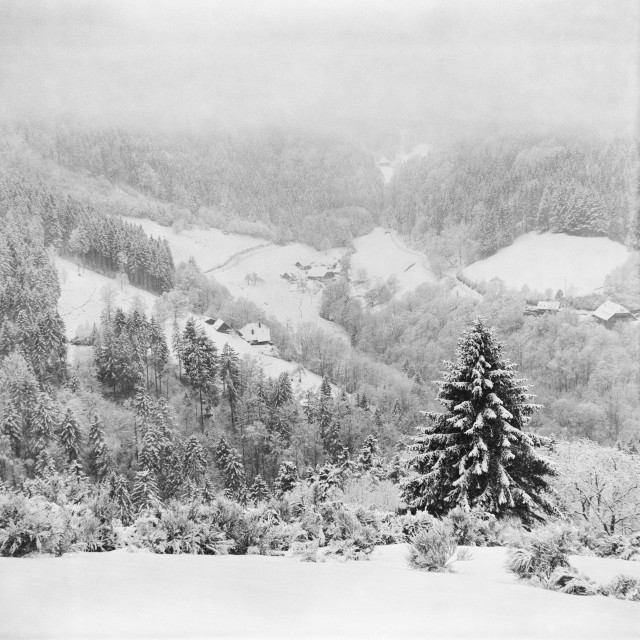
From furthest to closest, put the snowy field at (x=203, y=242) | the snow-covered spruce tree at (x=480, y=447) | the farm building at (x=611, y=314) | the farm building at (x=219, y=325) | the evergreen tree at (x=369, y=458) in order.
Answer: the snowy field at (x=203, y=242) < the farm building at (x=219, y=325) < the farm building at (x=611, y=314) < the evergreen tree at (x=369, y=458) < the snow-covered spruce tree at (x=480, y=447)

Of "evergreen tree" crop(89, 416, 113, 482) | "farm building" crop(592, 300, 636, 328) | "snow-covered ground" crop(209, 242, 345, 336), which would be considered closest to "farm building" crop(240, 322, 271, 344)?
"snow-covered ground" crop(209, 242, 345, 336)

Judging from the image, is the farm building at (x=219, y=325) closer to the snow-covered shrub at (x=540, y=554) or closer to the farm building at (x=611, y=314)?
the farm building at (x=611, y=314)

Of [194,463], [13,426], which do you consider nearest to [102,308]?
[13,426]

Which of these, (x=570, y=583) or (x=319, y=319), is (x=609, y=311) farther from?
(x=570, y=583)

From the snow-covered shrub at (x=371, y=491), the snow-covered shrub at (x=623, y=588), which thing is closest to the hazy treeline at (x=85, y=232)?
the snow-covered shrub at (x=371, y=491)

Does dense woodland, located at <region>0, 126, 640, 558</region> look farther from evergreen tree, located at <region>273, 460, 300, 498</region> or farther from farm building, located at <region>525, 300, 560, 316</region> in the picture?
farm building, located at <region>525, 300, 560, 316</region>

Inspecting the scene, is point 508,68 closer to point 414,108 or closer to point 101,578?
point 414,108
